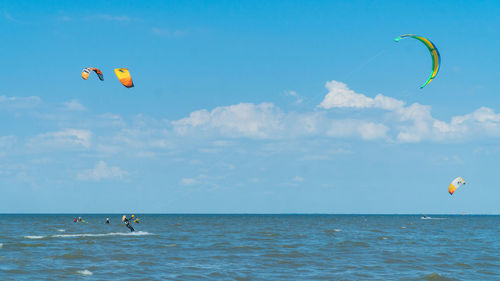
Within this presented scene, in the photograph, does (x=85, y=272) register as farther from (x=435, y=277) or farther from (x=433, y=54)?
(x=433, y=54)

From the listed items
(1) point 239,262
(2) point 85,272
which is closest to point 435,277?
(1) point 239,262

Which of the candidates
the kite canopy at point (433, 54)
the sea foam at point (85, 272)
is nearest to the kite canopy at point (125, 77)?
the sea foam at point (85, 272)

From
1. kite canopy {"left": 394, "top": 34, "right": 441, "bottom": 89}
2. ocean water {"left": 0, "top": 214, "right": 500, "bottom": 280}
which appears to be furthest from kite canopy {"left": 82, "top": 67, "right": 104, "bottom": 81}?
kite canopy {"left": 394, "top": 34, "right": 441, "bottom": 89}

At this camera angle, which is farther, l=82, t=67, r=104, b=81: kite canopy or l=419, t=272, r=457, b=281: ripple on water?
l=82, t=67, r=104, b=81: kite canopy

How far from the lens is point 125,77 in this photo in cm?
3234

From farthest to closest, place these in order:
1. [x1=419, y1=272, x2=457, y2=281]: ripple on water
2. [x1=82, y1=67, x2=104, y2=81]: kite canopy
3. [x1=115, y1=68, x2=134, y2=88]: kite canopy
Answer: [x1=82, y1=67, x2=104, y2=81]: kite canopy < [x1=115, y1=68, x2=134, y2=88]: kite canopy < [x1=419, y1=272, x2=457, y2=281]: ripple on water

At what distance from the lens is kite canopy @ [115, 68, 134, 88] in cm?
3189

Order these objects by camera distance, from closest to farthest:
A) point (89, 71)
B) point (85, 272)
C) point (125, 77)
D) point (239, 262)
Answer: point (85, 272)
point (239, 262)
point (125, 77)
point (89, 71)

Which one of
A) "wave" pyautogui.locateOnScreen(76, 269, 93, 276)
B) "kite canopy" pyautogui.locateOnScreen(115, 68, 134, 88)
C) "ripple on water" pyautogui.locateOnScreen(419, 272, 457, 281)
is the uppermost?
"kite canopy" pyautogui.locateOnScreen(115, 68, 134, 88)

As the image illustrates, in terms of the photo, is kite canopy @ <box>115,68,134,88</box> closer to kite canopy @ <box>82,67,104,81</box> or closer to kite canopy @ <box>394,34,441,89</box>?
kite canopy @ <box>82,67,104,81</box>

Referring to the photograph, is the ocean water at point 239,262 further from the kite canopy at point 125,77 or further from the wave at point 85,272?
the kite canopy at point 125,77

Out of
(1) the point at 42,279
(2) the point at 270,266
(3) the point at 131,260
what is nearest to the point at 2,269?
(1) the point at 42,279

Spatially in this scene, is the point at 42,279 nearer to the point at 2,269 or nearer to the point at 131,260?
the point at 2,269

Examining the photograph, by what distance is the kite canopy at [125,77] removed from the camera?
31891 mm
